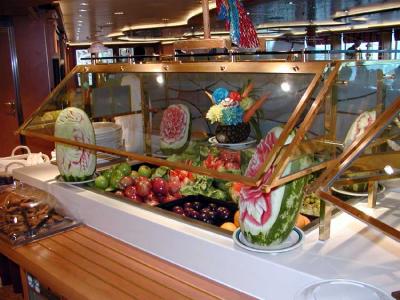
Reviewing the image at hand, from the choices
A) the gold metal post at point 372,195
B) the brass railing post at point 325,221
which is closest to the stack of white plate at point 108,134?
the brass railing post at point 325,221

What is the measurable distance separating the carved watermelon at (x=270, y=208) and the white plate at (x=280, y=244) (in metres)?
0.01

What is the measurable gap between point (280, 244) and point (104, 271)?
0.67m

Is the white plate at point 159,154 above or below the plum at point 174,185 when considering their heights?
above

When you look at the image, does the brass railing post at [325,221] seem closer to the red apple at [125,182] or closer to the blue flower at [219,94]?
the blue flower at [219,94]

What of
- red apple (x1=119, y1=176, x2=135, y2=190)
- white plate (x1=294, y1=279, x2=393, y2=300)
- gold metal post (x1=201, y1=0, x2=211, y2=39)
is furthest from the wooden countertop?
gold metal post (x1=201, y1=0, x2=211, y2=39)

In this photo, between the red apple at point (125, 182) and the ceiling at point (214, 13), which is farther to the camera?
the ceiling at point (214, 13)

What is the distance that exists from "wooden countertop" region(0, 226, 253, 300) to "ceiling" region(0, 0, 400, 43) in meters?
3.63

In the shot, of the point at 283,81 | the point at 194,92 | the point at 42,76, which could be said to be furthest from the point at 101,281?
the point at 42,76

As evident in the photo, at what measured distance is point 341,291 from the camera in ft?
3.57

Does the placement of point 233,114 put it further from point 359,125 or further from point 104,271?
point 104,271

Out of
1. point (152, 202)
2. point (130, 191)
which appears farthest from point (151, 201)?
point (130, 191)

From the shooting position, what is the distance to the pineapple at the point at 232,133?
1.67 m

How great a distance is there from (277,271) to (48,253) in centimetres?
102

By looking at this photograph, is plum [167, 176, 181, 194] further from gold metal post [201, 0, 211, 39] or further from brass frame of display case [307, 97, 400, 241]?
brass frame of display case [307, 97, 400, 241]
